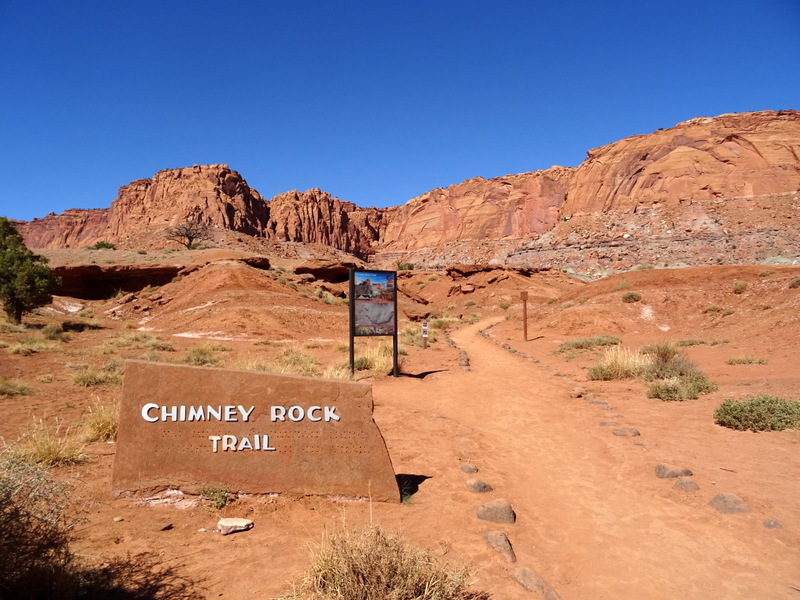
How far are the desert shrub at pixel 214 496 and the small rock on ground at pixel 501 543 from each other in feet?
8.13

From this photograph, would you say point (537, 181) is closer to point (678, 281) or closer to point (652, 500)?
point (678, 281)

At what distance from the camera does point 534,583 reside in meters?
3.40

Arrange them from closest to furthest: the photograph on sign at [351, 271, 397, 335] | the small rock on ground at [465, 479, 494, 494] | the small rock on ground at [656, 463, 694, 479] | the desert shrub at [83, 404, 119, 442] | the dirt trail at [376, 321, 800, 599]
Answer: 1. the dirt trail at [376, 321, 800, 599]
2. the small rock on ground at [465, 479, 494, 494]
3. the small rock on ground at [656, 463, 694, 479]
4. the desert shrub at [83, 404, 119, 442]
5. the photograph on sign at [351, 271, 397, 335]

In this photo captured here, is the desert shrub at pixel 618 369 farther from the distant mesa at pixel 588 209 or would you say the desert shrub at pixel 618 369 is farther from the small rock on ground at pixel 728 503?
the distant mesa at pixel 588 209

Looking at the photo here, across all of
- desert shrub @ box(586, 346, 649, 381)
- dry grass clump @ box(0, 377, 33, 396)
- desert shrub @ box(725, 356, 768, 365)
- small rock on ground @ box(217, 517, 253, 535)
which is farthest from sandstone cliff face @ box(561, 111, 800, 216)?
small rock on ground @ box(217, 517, 253, 535)

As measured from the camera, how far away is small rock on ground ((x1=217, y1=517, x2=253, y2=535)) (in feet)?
13.2

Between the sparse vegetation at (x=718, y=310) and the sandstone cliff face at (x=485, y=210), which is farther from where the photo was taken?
the sandstone cliff face at (x=485, y=210)

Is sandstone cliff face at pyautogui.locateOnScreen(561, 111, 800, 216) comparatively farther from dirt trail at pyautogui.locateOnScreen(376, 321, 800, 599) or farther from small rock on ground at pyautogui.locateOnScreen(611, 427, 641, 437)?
dirt trail at pyautogui.locateOnScreen(376, 321, 800, 599)

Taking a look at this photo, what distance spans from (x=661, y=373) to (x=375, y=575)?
1037cm

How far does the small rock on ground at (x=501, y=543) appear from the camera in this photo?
3795 mm

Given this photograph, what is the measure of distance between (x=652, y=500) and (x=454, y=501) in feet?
7.11

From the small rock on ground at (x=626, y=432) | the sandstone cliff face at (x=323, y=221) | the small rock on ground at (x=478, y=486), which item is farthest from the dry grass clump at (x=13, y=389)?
the sandstone cliff face at (x=323, y=221)

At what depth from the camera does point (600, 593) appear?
3.42 meters

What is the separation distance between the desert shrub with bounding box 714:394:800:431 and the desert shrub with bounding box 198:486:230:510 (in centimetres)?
764
